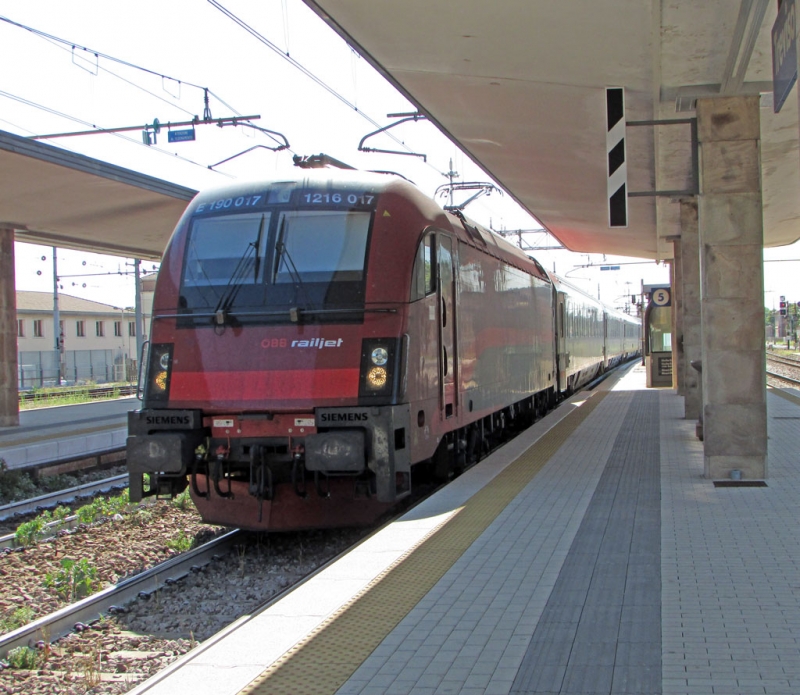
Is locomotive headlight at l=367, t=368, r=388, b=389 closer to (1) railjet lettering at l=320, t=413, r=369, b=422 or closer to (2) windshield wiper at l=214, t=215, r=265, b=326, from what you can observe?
(1) railjet lettering at l=320, t=413, r=369, b=422

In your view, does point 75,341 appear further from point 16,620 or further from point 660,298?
point 16,620

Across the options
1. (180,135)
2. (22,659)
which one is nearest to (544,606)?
(22,659)

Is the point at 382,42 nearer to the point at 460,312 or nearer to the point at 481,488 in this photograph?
the point at 460,312

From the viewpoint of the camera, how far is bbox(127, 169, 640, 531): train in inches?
299

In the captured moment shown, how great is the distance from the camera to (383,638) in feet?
15.3

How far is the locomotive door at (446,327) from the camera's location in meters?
8.85

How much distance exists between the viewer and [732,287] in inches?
367

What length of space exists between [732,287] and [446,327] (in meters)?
3.03

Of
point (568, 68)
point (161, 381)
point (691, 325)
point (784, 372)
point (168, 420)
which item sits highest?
point (568, 68)

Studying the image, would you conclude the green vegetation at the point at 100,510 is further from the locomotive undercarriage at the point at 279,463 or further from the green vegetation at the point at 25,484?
the green vegetation at the point at 25,484

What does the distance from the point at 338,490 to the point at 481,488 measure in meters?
1.74

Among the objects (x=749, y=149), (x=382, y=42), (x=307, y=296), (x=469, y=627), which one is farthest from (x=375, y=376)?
(x=749, y=149)

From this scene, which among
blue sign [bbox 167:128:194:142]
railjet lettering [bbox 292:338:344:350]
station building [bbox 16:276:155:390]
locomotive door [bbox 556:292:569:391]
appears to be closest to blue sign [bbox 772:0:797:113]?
railjet lettering [bbox 292:338:344:350]

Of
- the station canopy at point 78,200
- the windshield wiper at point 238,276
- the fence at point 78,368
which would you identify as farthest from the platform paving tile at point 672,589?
the fence at point 78,368
